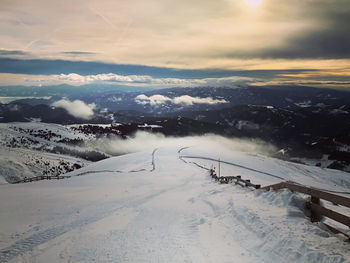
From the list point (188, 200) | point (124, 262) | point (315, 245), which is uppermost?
point (315, 245)

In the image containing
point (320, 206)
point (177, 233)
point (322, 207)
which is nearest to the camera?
A: point (322, 207)

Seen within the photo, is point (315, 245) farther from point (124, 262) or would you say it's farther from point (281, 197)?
point (124, 262)

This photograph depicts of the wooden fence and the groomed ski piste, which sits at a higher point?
the wooden fence

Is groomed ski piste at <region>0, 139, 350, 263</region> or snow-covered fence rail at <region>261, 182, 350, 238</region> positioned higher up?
snow-covered fence rail at <region>261, 182, 350, 238</region>

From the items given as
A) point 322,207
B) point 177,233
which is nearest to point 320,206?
point 322,207

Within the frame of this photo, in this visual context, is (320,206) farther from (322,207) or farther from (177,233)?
(177,233)

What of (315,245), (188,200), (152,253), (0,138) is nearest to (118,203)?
(188,200)

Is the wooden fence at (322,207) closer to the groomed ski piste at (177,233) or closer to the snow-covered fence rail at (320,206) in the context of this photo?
the snow-covered fence rail at (320,206)

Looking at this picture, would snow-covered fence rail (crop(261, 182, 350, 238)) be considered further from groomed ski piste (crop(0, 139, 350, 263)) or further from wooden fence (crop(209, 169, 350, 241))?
groomed ski piste (crop(0, 139, 350, 263))

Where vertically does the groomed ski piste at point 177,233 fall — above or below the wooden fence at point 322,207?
below

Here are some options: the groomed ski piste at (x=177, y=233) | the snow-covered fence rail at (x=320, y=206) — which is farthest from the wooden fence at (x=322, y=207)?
the groomed ski piste at (x=177, y=233)

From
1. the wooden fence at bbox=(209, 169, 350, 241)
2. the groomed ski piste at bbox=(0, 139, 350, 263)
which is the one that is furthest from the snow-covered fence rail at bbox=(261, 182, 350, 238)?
the groomed ski piste at bbox=(0, 139, 350, 263)
